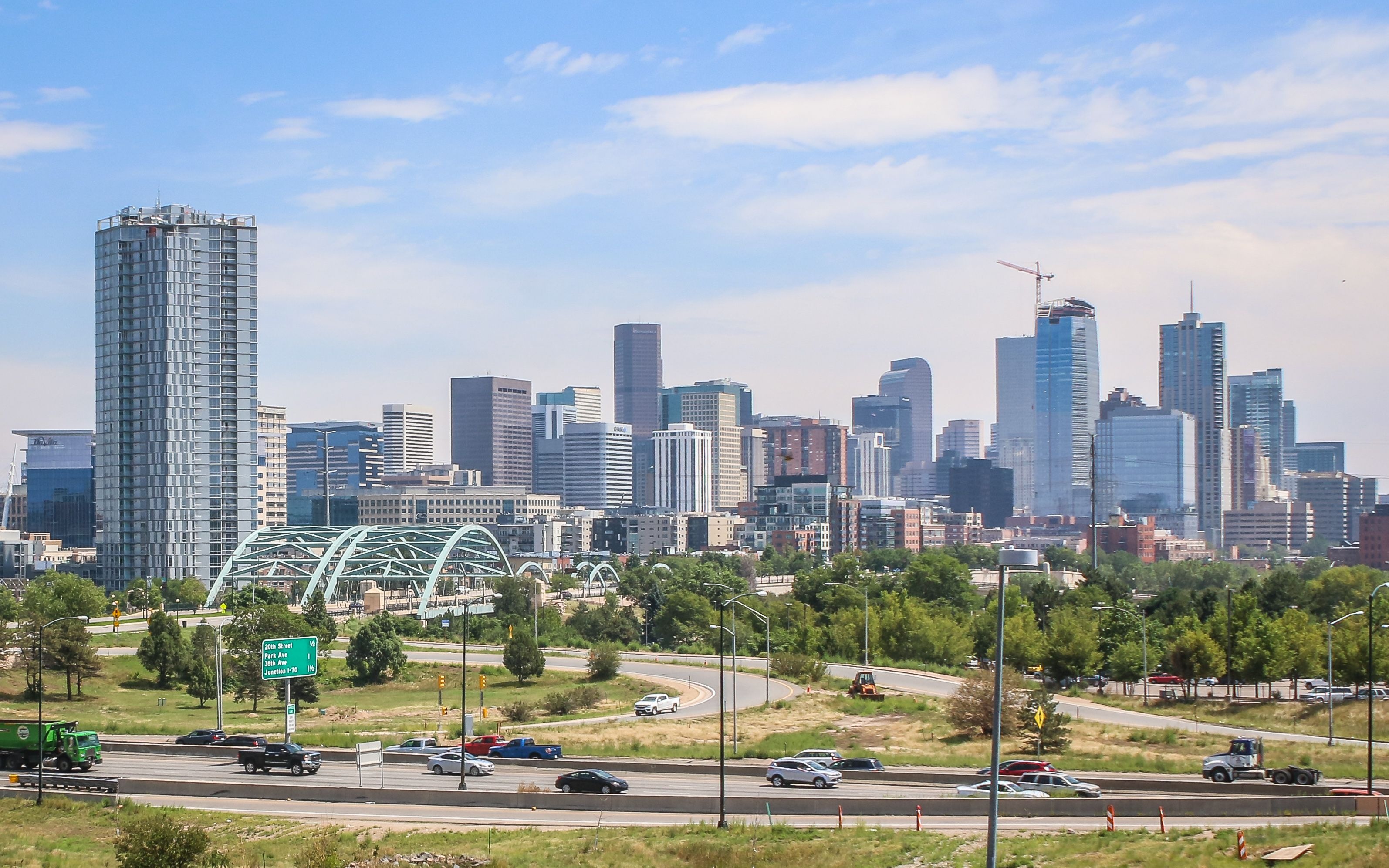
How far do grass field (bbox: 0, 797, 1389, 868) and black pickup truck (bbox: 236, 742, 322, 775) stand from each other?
35.4ft

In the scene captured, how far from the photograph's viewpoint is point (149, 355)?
194 meters

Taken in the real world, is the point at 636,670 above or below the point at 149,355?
below

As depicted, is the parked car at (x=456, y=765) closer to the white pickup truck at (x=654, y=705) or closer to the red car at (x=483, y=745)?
the red car at (x=483, y=745)

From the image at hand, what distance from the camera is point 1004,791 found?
50312 millimetres

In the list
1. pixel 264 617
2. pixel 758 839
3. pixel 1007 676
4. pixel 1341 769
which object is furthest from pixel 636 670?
pixel 758 839

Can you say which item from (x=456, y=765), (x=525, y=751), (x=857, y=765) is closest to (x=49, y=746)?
(x=456, y=765)

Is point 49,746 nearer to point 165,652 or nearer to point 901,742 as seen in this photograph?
point 901,742

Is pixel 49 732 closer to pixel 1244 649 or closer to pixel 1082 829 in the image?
pixel 1082 829

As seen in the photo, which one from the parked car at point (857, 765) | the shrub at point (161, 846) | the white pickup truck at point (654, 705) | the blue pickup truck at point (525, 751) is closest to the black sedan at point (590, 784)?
the blue pickup truck at point (525, 751)

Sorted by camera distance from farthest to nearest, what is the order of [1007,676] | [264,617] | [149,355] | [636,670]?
[149,355] → [636,670] → [264,617] → [1007,676]

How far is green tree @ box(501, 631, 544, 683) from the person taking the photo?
3920 inches

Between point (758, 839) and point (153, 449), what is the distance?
17114cm

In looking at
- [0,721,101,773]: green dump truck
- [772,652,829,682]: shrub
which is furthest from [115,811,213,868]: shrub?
[772,652,829,682]: shrub

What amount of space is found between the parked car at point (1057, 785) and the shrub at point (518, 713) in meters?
35.2
